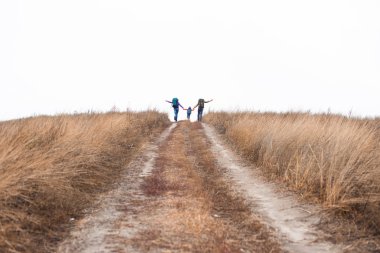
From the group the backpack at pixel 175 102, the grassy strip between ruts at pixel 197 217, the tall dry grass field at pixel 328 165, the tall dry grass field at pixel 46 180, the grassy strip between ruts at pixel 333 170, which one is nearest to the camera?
the grassy strip between ruts at pixel 197 217

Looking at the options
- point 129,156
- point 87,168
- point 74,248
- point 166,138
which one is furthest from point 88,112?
point 74,248

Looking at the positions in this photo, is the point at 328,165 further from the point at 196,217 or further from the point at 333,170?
the point at 196,217

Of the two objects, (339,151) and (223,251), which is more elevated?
(339,151)

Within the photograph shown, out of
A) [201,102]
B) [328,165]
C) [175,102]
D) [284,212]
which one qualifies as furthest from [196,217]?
[201,102]

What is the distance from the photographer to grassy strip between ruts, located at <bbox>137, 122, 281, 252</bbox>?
5.22m

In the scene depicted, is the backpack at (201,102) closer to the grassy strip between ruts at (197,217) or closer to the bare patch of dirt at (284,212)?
the grassy strip between ruts at (197,217)

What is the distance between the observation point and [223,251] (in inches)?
194

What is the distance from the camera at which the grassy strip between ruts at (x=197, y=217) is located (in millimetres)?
5219

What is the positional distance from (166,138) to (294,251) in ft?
45.7

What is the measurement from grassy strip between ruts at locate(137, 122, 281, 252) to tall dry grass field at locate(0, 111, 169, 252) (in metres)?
1.29

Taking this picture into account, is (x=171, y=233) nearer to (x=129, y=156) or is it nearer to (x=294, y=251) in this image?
(x=294, y=251)

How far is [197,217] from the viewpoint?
627 centimetres

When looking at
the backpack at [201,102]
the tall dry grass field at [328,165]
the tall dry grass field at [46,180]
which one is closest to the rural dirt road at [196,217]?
the tall dry grass field at [46,180]

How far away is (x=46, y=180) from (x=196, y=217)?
2951 mm
